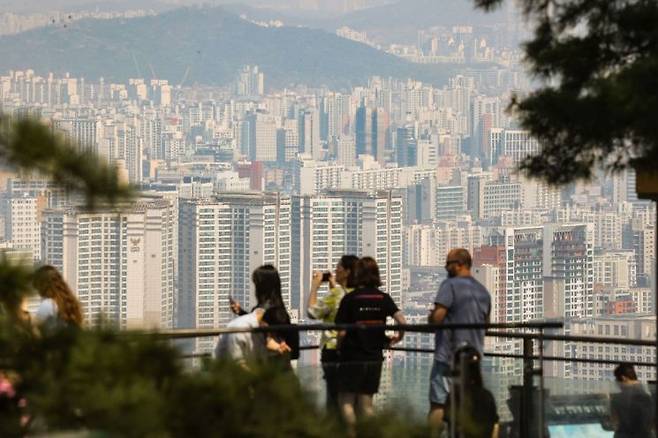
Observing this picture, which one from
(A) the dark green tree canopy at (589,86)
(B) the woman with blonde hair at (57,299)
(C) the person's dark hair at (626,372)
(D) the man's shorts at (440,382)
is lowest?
(C) the person's dark hair at (626,372)

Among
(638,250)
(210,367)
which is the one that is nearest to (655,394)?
(210,367)

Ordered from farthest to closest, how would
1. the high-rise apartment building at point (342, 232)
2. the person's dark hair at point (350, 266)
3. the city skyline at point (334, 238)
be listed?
the high-rise apartment building at point (342, 232), the city skyline at point (334, 238), the person's dark hair at point (350, 266)

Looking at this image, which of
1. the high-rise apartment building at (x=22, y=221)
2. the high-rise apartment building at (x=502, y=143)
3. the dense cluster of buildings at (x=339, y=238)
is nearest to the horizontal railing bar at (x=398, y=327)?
the dense cluster of buildings at (x=339, y=238)

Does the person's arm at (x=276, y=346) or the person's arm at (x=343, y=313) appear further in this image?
the person's arm at (x=343, y=313)

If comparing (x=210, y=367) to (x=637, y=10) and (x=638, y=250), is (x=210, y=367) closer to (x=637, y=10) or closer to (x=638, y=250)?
(x=637, y=10)

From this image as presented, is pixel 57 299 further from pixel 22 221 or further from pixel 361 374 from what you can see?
pixel 22 221

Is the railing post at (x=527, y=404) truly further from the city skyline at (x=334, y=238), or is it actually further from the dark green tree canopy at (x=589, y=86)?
the city skyline at (x=334, y=238)

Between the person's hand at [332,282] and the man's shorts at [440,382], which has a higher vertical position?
the person's hand at [332,282]

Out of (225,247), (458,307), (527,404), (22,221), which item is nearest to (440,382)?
(458,307)
